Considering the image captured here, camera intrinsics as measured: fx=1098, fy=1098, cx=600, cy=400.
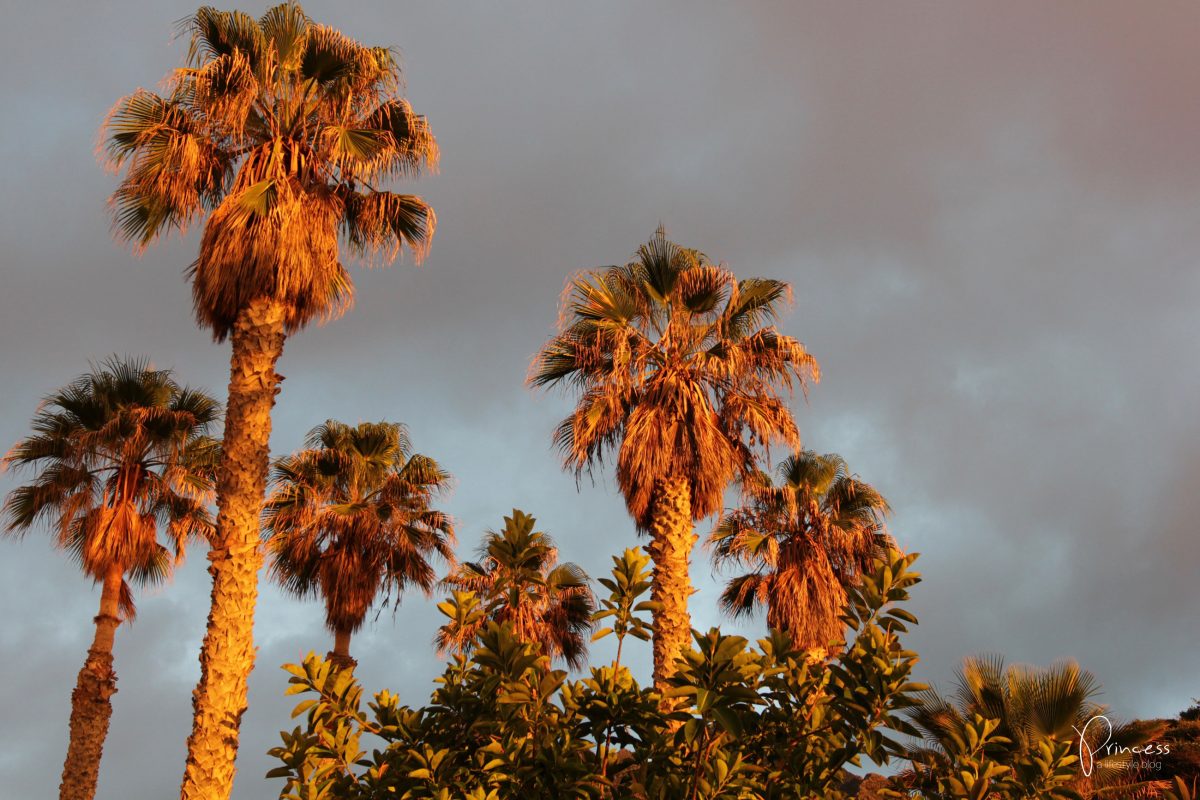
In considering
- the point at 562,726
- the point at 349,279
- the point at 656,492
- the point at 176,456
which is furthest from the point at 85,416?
the point at 562,726

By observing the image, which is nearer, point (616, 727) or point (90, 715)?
point (616, 727)

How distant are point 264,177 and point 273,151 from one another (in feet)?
1.15

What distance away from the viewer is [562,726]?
6.06 metres

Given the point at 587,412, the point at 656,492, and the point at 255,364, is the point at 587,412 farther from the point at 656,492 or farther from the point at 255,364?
the point at 255,364

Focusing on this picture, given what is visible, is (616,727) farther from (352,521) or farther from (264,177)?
(352,521)

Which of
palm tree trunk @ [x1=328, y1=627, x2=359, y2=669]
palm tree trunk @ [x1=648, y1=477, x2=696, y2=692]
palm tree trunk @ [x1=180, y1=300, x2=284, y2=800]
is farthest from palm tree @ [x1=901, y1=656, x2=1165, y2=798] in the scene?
palm tree trunk @ [x1=328, y1=627, x2=359, y2=669]

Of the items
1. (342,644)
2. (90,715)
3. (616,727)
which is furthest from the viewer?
(342,644)

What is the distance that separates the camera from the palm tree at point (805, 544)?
80.9 ft

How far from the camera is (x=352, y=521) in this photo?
2458 cm

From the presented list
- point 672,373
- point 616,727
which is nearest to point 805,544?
point 672,373

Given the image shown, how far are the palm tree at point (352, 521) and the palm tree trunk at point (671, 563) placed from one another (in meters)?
9.94

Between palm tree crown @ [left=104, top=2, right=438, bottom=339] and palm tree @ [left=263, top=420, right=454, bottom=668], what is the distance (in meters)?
11.3

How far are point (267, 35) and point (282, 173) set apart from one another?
1.93 m

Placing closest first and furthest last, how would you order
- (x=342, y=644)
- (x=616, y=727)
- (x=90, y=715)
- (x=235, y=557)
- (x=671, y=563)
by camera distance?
(x=616, y=727) < (x=235, y=557) < (x=671, y=563) < (x=90, y=715) < (x=342, y=644)
